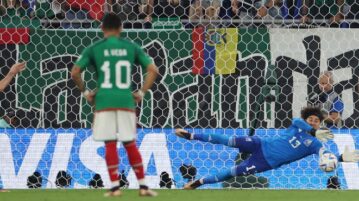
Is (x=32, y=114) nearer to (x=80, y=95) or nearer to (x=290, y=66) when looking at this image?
(x=80, y=95)

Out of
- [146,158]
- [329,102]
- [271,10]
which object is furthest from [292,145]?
[271,10]

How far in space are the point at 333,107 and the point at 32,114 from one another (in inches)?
145

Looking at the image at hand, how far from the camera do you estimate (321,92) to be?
12750 millimetres

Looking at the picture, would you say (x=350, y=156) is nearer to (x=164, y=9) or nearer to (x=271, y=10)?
(x=271, y=10)

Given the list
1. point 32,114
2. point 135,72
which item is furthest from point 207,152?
point 32,114

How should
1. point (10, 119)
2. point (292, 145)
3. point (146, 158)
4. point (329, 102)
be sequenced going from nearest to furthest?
point (292, 145) → point (146, 158) → point (329, 102) → point (10, 119)

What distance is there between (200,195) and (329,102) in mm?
2883

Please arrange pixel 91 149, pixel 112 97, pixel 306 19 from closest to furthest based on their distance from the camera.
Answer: pixel 112 97
pixel 91 149
pixel 306 19

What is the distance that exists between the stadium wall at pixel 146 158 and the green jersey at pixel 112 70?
3632 millimetres

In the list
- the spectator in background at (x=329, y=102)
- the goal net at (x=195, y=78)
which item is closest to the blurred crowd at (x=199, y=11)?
the goal net at (x=195, y=78)

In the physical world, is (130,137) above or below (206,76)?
below

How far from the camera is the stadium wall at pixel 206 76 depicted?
12.8 meters

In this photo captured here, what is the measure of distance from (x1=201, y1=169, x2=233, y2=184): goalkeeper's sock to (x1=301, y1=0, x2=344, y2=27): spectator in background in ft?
9.61

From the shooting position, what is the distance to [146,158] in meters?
12.5
